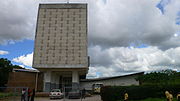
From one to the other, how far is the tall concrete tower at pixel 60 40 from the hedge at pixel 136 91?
1478 centimetres

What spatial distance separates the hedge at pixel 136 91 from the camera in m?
19.5

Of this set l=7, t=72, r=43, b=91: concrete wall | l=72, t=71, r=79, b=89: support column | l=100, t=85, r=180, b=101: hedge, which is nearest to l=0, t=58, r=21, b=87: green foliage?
l=7, t=72, r=43, b=91: concrete wall

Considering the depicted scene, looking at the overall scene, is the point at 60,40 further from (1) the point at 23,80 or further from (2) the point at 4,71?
(2) the point at 4,71

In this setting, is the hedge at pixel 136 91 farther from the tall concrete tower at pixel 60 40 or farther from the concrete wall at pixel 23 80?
the concrete wall at pixel 23 80

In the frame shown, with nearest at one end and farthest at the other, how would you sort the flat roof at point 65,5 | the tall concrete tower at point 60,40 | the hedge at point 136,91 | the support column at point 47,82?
the hedge at point 136,91 → the tall concrete tower at point 60,40 → the support column at point 47,82 → the flat roof at point 65,5

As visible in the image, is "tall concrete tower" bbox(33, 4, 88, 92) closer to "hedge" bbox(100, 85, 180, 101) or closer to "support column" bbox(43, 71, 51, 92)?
"support column" bbox(43, 71, 51, 92)

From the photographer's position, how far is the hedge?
19.5 metres

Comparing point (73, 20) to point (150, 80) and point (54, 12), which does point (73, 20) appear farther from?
point (150, 80)

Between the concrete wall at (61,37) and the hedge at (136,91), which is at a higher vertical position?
the concrete wall at (61,37)

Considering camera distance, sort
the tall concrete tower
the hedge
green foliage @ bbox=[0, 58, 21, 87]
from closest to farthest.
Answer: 1. the hedge
2. the tall concrete tower
3. green foliage @ bbox=[0, 58, 21, 87]

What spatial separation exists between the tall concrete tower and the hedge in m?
14.8

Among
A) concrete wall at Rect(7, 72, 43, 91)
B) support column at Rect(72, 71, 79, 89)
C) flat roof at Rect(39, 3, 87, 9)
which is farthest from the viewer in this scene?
concrete wall at Rect(7, 72, 43, 91)

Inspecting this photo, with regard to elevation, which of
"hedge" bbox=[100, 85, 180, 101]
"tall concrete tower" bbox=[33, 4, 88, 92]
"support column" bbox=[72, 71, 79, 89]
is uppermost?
"tall concrete tower" bbox=[33, 4, 88, 92]

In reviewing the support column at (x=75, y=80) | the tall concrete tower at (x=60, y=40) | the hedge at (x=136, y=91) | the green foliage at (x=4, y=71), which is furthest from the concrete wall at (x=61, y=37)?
the green foliage at (x=4, y=71)
